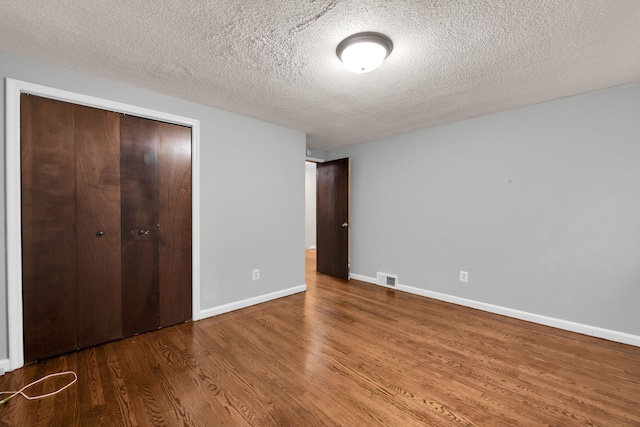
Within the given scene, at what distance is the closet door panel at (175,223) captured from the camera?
2.57 metres

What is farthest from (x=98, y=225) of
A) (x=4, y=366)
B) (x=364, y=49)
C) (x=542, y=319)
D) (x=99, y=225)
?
(x=542, y=319)

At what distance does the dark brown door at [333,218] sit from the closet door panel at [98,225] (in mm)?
3088

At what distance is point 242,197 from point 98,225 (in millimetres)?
1357

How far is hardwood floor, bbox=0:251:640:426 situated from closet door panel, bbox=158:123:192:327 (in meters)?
0.25

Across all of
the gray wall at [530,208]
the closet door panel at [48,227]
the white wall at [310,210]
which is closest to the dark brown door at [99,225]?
the closet door panel at [48,227]

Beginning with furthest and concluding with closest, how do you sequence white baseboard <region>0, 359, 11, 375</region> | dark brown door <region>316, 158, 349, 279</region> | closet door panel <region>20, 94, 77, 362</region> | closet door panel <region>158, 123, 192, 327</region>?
dark brown door <region>316, 158, 349, 279</region> < closet door panel <region>158, 123, 192, 327</region> < closet door panel <region>20, 94, 77, 362</region> < white baseboard <region>0, 359, 11, 375</region>

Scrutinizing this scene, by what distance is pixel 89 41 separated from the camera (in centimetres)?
171

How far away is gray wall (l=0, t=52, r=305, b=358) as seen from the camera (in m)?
2.78

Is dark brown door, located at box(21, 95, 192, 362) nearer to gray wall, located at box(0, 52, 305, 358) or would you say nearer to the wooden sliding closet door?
the wooden sliding closet door

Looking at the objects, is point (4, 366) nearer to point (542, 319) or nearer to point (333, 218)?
point (333, 218)

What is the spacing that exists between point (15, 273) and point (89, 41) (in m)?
1.74

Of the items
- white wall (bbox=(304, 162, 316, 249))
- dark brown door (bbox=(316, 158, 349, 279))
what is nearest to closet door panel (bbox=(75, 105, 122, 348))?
dark brown door (bbox=(316, 158, 349, 279))

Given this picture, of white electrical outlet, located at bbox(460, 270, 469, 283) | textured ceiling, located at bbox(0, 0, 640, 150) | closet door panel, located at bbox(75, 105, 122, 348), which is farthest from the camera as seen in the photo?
white electrical outlet, located at bbox(460, 270, 469, 283)

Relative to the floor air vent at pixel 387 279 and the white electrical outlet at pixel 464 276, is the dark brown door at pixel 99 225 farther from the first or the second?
the white electrical outlet at pixel 464 276
